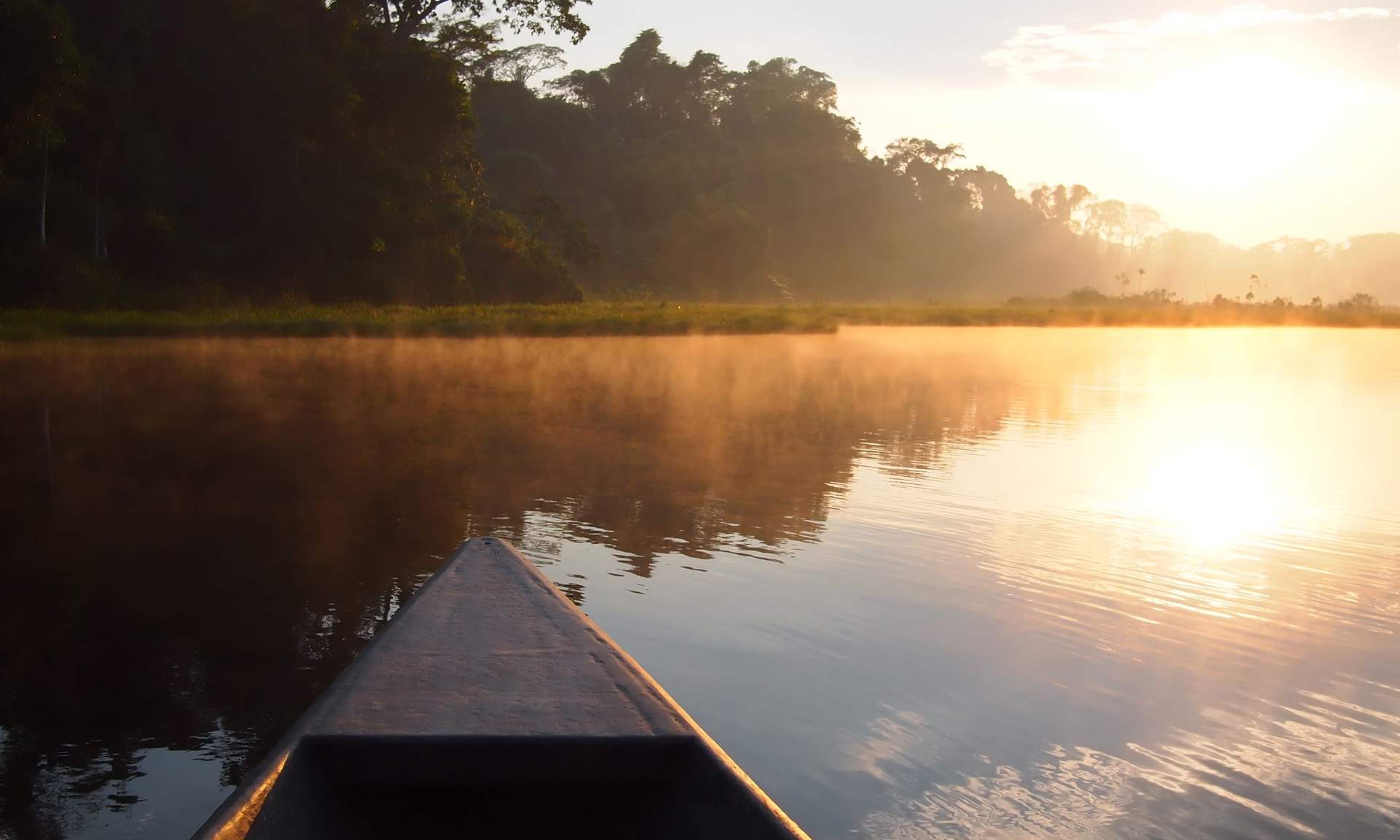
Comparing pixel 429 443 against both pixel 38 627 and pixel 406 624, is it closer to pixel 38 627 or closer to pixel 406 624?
pixel 38 627

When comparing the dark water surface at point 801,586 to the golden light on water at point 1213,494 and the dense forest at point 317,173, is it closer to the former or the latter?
the golden light on water at point 1213,494

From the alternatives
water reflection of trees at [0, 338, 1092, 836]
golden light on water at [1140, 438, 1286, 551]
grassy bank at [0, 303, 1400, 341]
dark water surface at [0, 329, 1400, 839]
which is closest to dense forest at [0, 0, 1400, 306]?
grassy bank at [0, 303, 1400, 341]

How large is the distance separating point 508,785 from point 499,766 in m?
0.06

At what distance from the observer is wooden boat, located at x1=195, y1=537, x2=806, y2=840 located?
6.52 feet

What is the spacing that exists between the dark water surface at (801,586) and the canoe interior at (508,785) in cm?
76

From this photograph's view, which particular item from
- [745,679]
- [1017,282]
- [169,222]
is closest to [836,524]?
[745,679]

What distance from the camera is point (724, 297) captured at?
47031 mm

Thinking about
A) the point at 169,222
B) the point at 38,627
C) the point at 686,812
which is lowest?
the point at 38,627

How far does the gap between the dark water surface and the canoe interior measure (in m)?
0.76

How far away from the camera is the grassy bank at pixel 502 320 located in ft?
57.8

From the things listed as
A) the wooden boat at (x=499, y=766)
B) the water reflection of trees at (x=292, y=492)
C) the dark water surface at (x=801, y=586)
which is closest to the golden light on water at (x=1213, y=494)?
the dark water surface at (x=801, y=586)

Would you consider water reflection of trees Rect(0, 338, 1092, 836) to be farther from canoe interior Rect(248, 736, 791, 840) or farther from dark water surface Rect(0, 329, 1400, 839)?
canoe interior Rect(248, 736, 791, 840)

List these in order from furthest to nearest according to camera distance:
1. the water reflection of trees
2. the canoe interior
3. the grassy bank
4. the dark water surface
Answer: the grassy bank
the water reflection of trees
the dark water surface
the canoe interior

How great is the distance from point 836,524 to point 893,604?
1.61 m
